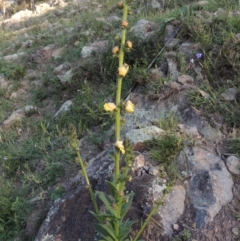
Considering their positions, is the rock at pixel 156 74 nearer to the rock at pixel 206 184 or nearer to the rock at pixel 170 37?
the rock at pixel 170 37

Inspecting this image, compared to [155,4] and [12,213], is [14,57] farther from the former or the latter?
[12,213]

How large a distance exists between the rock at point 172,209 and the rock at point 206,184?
2.7 inches

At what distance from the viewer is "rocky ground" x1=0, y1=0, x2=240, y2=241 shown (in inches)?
103

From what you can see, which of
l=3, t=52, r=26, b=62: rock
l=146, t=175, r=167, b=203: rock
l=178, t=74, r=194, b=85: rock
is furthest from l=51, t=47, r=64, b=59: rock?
l=146, t=175, r=167, b=203: rock

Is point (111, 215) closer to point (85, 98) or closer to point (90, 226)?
point (90, 226)

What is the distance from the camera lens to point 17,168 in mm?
3535

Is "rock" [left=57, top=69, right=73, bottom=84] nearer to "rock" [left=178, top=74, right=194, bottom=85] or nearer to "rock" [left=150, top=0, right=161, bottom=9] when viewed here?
"rock" [left=178, top=74, right=194, bottom=85]

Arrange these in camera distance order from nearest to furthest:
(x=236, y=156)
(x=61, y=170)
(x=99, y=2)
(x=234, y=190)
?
(x=234, y=190) < (x=236, y=156) < (x=61, y=170) < (x=99, y=2)

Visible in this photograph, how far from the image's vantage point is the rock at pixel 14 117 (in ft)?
13.7

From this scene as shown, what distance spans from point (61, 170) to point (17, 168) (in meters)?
0.50

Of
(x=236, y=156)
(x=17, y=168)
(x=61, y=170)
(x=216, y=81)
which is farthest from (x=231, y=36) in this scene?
(x=17, y=168)

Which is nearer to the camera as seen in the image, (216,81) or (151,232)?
(151,232)

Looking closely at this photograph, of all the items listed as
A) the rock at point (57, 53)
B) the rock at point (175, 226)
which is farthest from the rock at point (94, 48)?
the rock at point (175, 226)

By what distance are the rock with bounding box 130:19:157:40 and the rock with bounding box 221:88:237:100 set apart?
49.5 inches
